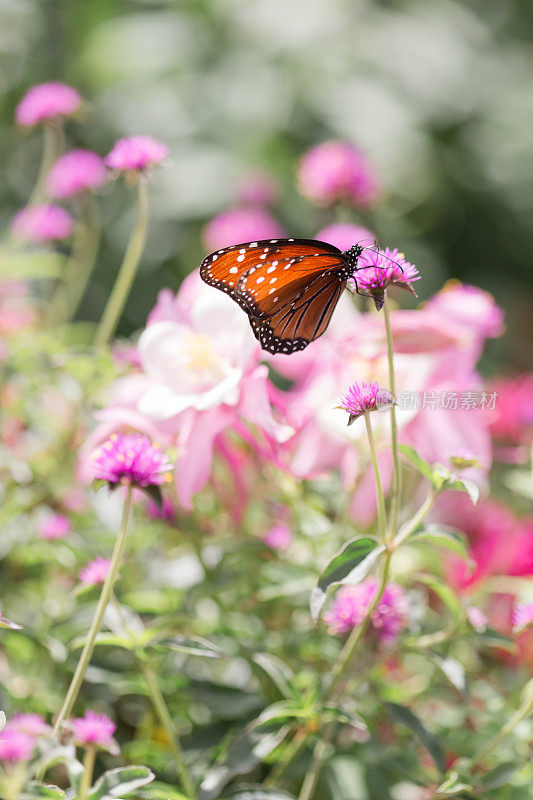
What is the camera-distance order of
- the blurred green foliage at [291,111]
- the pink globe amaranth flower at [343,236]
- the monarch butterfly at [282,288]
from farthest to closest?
the blurred green foliage at [291,111] → the pink globe amaranth flower at [343,236] → the monarch butterfly at [282,288]

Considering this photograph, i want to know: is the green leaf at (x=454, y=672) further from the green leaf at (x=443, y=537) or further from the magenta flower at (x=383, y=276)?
the magenta flower at (x=383, y=276)

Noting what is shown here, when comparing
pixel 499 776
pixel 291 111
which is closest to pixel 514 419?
pixel 499 776

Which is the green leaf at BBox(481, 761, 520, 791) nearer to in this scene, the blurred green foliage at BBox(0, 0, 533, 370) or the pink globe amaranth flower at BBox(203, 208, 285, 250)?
the pink globe amaranth flower at BBox(203, 208, 285, 250)

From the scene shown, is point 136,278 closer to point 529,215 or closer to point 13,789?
point 529,215

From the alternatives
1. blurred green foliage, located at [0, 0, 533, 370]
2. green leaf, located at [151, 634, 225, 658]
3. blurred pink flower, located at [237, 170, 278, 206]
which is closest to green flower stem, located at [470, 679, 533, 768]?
green leaf, located at [151, 634, 225, 658]

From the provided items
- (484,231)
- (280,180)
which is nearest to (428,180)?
(484,231)

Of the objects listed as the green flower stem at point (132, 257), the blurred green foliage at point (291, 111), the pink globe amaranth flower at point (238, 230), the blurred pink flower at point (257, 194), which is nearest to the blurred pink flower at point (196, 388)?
the green flower stem at point (132, 257)
